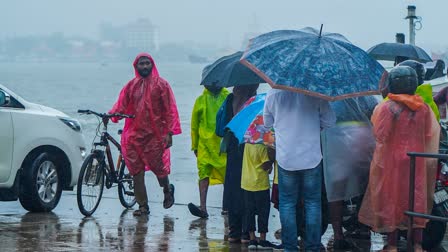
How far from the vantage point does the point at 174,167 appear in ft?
66.4

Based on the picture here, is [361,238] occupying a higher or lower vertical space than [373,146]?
lower

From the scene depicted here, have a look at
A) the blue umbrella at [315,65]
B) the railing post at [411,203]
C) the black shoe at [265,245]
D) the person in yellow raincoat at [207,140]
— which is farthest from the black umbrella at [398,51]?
the railing post at [411,203]

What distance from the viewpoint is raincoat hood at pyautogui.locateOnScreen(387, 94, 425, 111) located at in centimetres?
920

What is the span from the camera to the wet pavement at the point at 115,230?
10.1 meters

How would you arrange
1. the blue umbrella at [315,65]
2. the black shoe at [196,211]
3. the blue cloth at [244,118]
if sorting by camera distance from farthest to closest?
the black shoe at [196,211]
the blue cloth at [244,118]
the blue umbrella at [315,65]

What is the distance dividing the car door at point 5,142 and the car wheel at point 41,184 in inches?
11.0

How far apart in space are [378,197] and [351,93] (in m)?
0.96

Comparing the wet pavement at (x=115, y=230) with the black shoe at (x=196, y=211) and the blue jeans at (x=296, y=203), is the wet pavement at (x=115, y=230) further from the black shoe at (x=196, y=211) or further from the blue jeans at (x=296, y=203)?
the blue jeans at (x=296, y=203)

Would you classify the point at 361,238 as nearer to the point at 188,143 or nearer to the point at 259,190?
the point at 259,190

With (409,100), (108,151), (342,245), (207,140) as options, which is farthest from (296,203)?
(108,151)

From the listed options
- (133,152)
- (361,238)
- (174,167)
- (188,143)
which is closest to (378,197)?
(361,238)

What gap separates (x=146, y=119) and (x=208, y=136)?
2.29ft

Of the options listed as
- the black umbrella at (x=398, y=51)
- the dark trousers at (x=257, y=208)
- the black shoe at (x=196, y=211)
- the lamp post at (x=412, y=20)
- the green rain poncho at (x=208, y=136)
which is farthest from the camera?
the lamp post at (x=412, y=20)

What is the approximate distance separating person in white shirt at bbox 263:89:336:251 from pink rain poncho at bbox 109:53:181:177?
306 cm
